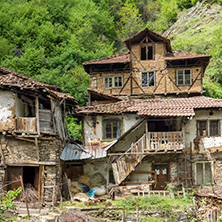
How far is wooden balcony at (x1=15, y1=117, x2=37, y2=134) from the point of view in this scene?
20.9 metres

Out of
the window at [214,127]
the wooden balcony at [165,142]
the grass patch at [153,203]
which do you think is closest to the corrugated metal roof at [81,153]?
the wooden balcony at [165,142]

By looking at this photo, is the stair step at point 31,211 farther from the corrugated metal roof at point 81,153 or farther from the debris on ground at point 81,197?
the corrugated metal roof at point 81,153

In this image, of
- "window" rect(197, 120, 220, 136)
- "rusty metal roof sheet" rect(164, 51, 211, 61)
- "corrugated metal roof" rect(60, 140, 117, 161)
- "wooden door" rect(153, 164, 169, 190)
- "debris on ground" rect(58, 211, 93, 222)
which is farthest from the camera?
"rusty metal roof sheet" rect(164, 51, 211, 61)

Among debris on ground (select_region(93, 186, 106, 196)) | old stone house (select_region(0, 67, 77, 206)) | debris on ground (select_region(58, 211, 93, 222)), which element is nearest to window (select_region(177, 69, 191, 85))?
debris on ground (select_region(93, 186, 106, 196))

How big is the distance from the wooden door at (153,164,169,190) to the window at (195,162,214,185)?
2065 mm

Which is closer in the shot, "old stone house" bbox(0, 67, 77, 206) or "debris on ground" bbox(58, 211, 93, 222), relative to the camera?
"debris on ground" bbox(58, 211, 93, 222)

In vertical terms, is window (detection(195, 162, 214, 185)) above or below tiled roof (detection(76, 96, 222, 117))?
below

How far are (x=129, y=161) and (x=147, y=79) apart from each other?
942 centimetres

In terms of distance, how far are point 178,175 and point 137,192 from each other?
3.42m

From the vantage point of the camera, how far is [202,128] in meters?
25.3

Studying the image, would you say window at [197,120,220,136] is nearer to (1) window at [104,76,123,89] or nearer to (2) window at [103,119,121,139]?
(2) window at [103,119,121,139]

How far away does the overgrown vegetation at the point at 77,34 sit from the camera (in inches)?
1597

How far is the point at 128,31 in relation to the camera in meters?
55.8

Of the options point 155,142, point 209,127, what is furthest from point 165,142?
point 209,127
